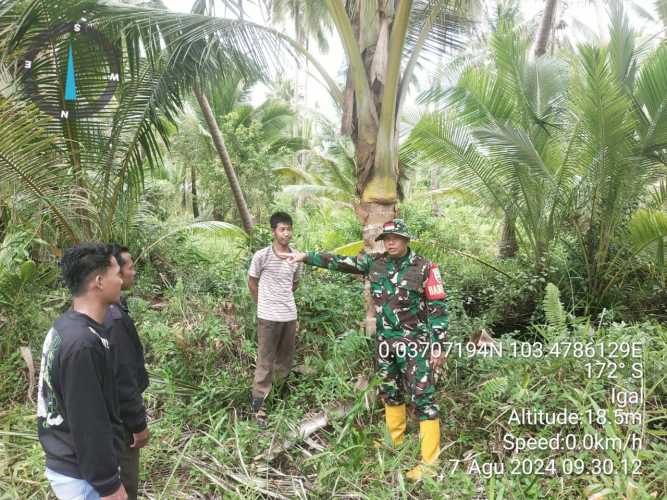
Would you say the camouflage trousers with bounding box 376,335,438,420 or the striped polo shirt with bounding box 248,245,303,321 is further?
the striped polo shirt with bounding box 248,245,303,321

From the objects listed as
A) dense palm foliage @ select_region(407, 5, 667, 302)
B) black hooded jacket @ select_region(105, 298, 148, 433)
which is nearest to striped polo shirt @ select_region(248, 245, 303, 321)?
black hooded jacket @ select_region(105, 298, 148, 433)

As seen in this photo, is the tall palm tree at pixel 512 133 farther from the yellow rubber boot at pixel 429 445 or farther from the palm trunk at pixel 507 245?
the yellow rubber boot at pixel 429 445

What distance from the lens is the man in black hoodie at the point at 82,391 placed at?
1.79 metres

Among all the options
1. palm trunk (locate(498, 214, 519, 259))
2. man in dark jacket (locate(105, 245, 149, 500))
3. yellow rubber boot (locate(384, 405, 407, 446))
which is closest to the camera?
man in dark jacket (locate(105, 245, 149, 500))

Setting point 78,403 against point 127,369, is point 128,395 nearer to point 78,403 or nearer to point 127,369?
point 127,369

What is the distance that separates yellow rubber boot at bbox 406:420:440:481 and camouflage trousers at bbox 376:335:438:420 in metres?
0.05

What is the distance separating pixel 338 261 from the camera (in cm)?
389

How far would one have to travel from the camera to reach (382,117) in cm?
410

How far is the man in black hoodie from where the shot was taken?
179 cm

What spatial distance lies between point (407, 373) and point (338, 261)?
102 centimetres

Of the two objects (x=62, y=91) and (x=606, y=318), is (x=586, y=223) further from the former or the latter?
(x=62, y=91)

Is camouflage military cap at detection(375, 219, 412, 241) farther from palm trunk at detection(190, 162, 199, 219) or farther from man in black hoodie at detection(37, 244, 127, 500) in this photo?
palm trunk at detection(190, 162, 199, 219)

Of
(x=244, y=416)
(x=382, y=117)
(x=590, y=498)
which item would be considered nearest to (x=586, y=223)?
(x=382, y=117)

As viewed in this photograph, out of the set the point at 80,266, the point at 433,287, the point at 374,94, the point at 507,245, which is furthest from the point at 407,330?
the point at 507,245
